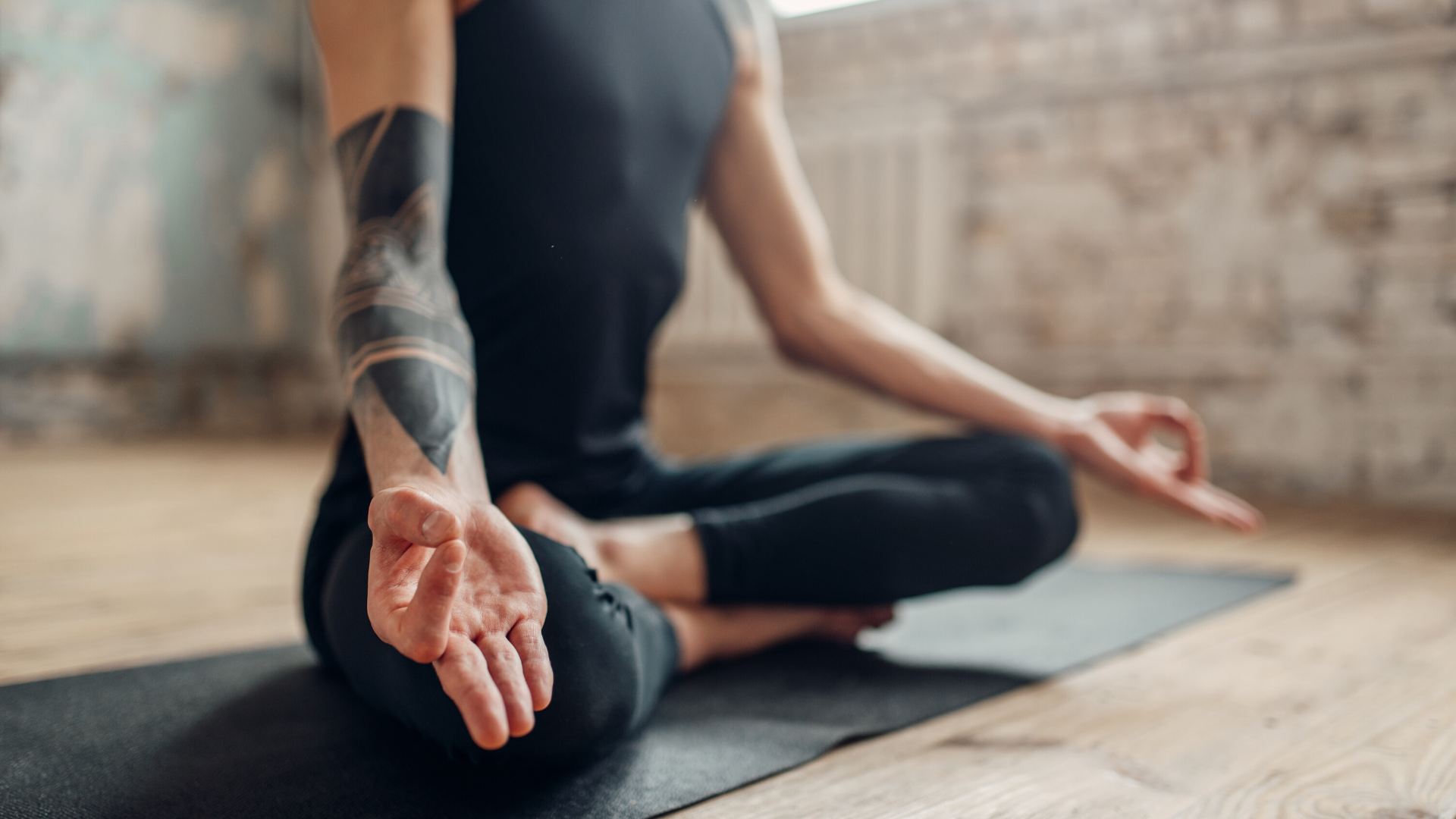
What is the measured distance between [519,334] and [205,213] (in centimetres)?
383

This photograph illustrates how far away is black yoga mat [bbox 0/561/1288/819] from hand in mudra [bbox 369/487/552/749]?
0.52 feet

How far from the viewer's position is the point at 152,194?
4012mm

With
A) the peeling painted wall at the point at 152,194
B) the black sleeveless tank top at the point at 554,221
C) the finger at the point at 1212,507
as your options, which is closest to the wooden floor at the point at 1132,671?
the finger at the point at 1212,507

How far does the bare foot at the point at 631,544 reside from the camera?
0.90 m

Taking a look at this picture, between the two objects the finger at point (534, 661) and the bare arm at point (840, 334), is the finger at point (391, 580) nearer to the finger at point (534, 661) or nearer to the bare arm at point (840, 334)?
the finger at point (534, 661)

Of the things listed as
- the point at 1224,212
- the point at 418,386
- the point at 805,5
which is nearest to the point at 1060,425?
the point at 418,386

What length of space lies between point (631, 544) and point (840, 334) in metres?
0.40

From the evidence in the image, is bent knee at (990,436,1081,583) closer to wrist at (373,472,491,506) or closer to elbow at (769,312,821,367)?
elbow at (769,312,821,367)

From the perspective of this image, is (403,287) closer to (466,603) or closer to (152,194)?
(466,603)

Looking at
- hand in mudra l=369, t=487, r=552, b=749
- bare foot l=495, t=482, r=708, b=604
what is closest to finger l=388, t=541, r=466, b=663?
hand in mudra l=369, t=487, r=552, b=749

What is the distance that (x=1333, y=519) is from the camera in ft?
7.45

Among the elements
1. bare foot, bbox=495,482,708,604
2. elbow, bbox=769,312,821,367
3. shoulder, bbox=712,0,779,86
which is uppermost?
shoulder, bbox=712,0,779,86

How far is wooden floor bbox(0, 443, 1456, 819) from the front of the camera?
711 millimetres

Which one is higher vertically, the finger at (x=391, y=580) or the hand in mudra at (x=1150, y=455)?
the finger at (x=391, y=580)
